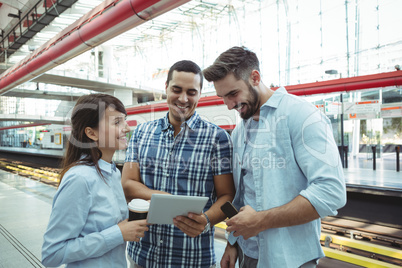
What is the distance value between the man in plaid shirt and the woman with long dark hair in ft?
0.76

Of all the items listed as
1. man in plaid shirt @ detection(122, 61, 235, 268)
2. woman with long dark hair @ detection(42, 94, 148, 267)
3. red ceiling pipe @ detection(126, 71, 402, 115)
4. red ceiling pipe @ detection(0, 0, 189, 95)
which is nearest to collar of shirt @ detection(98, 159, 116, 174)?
woman with long dark hair @ detection(42, 94, 148, 267)

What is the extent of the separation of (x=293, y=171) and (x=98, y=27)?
20.0ft

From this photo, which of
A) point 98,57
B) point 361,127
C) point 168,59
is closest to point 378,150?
point 361,127

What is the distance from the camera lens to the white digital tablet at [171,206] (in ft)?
4.43

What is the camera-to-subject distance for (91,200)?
144cm

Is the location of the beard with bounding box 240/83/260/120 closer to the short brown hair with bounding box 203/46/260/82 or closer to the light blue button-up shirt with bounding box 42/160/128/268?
the short brown hair with bounding box 203/46/260/82

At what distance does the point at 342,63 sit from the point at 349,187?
10.8 m

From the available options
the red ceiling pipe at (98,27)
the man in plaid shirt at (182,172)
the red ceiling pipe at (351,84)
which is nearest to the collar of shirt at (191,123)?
the man in plaid shirt at (182,172)

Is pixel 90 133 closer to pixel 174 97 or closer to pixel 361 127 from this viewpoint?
pixel 174 97

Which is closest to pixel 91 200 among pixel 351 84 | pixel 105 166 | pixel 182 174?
pixel 105 166

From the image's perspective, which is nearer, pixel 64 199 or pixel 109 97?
pixel 64 199

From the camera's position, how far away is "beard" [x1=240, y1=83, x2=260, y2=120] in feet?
5.52

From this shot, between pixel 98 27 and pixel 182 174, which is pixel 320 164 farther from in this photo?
pixel 98 27

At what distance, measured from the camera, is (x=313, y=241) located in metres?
1.46
